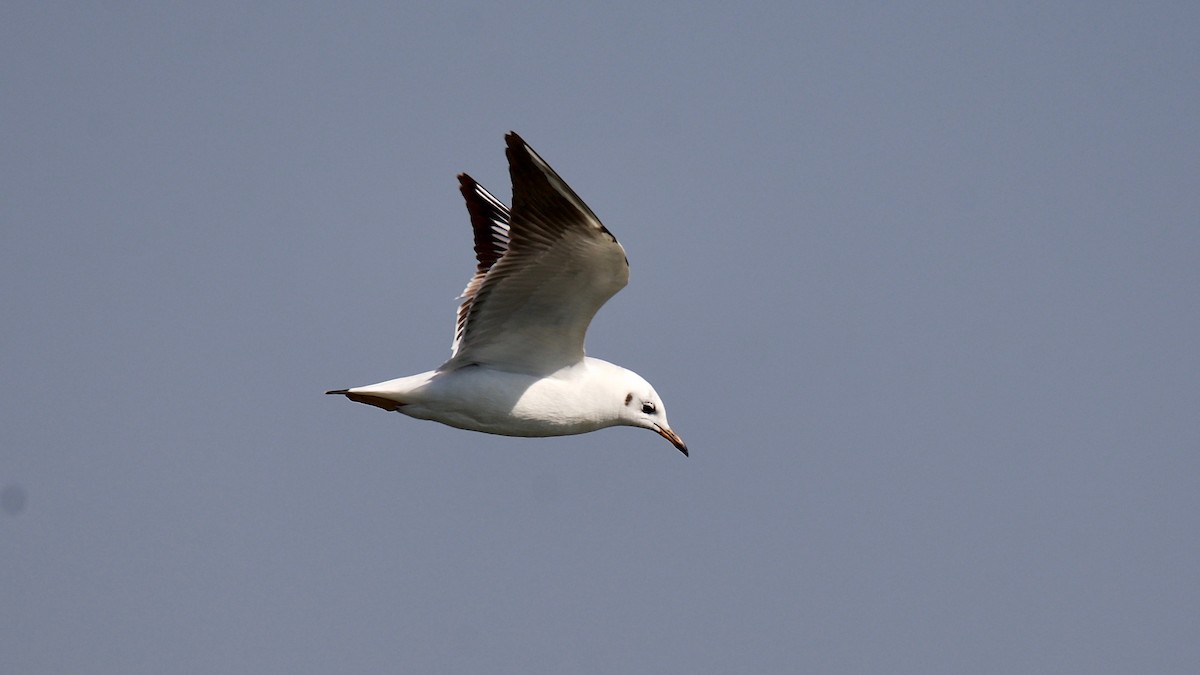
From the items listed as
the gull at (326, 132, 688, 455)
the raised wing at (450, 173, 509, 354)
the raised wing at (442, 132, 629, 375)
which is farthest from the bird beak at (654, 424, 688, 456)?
the raised wing at (450, 173, 509, 354)

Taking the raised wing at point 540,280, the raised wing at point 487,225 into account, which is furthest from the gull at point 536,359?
the raised wing at point 487,225

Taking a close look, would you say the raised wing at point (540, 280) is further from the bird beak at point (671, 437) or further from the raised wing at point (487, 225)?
the raised wing at point (487, 225)

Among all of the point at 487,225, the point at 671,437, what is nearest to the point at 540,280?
the point at 671,437

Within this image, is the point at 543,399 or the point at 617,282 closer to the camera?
the point at 617,282

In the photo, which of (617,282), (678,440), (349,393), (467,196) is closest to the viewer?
(617,282)

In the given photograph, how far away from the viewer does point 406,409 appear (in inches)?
448

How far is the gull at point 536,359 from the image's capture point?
10.2 m

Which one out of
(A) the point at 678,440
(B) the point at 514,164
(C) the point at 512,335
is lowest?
(A) the point at 678,440

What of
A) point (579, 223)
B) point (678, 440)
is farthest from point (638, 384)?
point (579, 223)

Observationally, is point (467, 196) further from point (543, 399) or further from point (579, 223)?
point (579, 223)

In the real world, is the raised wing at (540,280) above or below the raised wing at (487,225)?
below

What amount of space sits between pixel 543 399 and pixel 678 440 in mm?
1319

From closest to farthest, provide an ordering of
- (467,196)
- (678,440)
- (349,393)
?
(349,393)
(678,440)
(467,196)

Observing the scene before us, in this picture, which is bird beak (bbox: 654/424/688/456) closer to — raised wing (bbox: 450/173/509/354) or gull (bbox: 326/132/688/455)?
gull (bbox: 326/132/688/455)
